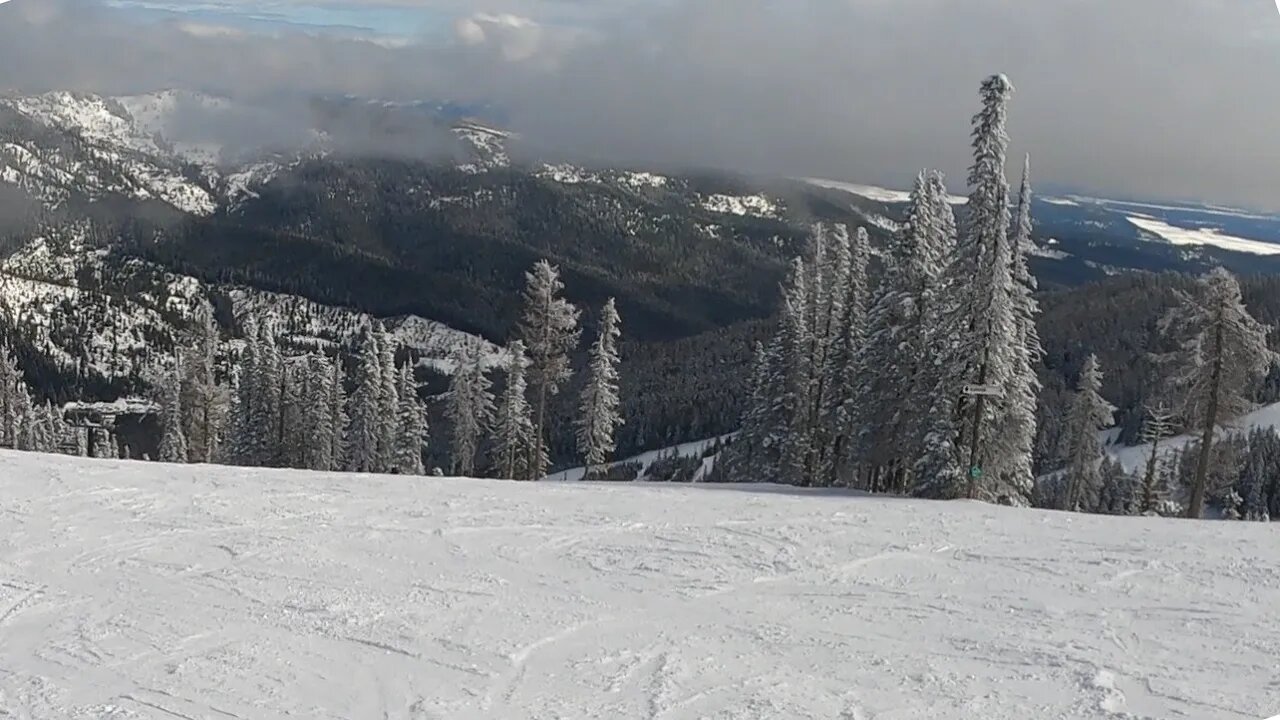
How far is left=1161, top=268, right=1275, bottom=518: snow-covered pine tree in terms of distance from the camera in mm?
27609

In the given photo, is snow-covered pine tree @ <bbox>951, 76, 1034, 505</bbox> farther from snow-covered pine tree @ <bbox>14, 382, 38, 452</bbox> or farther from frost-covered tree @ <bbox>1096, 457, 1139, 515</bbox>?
snow-covered pine tree @ <bbox>14, 382, 38, 452</bbox>

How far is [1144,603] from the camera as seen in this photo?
12.3m

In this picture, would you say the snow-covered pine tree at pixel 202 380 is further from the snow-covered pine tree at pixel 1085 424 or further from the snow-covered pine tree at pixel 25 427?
the snow-covered pine tree at pixel 1085 424

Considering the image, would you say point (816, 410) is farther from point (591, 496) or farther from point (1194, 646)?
point (1194, 646)

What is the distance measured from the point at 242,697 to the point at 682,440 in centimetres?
13626

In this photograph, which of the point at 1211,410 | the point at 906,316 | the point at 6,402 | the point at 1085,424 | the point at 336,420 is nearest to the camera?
the point at 1211,410

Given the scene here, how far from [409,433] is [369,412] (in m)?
2.52

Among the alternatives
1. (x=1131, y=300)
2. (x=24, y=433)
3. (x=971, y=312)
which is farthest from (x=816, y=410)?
(x=1131, y=300)

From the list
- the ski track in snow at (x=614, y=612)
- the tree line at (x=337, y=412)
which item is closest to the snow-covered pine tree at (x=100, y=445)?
the tree line at (x=337, y=412)

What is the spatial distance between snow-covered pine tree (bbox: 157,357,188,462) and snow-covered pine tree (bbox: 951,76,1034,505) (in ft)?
141

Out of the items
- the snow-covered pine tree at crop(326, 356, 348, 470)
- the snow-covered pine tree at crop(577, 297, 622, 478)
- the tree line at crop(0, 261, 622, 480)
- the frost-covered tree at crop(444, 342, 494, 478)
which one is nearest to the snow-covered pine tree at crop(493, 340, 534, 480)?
the tree line at crop(0, 261, 622, 480)

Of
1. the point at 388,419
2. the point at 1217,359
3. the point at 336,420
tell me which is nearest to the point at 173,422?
the point at 336,420

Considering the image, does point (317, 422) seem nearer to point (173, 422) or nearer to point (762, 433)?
point (173, 422)

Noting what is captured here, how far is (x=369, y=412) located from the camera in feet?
162
